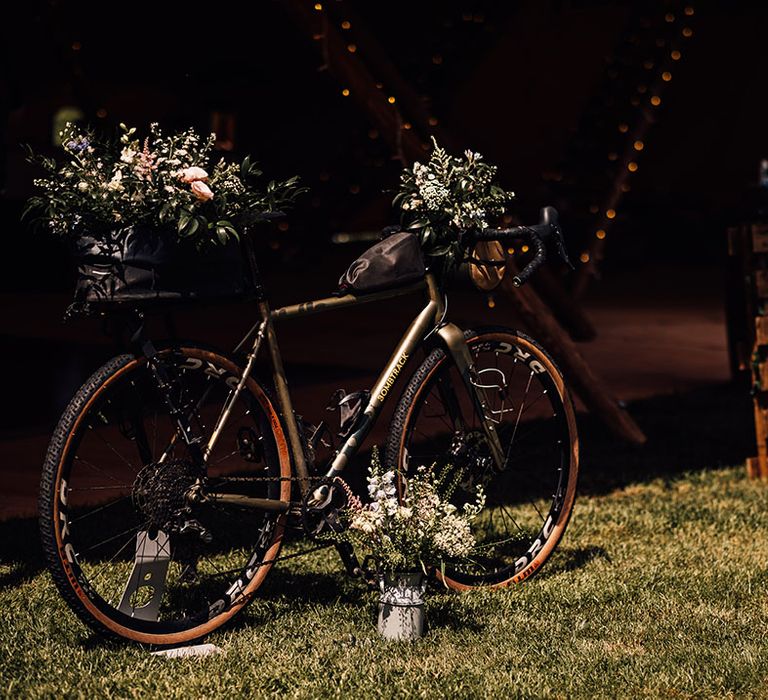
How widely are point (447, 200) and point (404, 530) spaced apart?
3.74ft

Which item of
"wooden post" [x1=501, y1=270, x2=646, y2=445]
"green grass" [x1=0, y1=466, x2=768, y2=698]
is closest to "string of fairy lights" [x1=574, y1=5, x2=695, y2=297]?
"wooden post" [x1=501, y1=270, x2=646, y2=445]

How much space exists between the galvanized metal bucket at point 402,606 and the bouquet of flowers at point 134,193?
1.24 meters

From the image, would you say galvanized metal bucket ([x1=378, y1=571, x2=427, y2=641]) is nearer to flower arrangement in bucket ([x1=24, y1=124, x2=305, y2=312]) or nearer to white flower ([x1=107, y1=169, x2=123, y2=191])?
flower arrangement in bucket ([x1=24, y1=124, x2=305, y2=312])

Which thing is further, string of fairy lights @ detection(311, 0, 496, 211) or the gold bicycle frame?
string of fairy lights @ detection(311, 0, 496, 211)

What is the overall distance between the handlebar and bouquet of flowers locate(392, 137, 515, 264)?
5 cm

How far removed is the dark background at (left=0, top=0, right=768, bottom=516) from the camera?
11812 millimetres

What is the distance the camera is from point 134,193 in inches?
169

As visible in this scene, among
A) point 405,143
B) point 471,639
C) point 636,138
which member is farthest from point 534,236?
point 636,138

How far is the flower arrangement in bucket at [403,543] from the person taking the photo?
466cm

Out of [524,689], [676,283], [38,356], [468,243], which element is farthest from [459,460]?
[676,283]

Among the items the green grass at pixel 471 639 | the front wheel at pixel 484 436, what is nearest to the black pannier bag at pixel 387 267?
the front wheel at pixel 484 436

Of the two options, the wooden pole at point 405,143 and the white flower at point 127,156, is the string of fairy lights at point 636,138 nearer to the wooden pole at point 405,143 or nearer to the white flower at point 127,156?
the wooden pole at point 405,143

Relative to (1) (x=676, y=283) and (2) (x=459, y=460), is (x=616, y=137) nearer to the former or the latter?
(1) (x=676, y=283)

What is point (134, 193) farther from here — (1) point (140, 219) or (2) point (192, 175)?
(2) point (192, 175)
